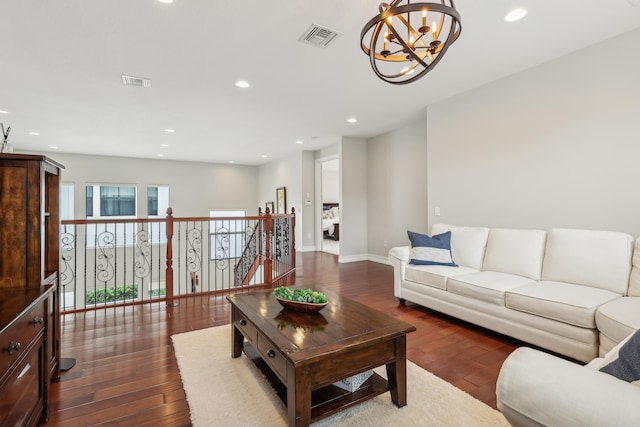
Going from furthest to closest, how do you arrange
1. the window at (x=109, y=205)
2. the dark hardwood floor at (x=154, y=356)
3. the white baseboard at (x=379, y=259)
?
A: 1. the window at (x=109, y=205)
2. the white baseboard at (x=379, y=259)
3. the dark hardwood floor at (x=154, y=356)

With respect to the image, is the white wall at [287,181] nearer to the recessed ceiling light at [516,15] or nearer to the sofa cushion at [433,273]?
the sofa cushion at [433,273]

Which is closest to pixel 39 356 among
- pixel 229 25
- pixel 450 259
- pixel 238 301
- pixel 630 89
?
pixel 238 301

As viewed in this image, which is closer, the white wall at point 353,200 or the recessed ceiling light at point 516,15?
the recessed ceiling light at point 516,15

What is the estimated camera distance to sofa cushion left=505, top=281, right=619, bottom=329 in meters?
2.10

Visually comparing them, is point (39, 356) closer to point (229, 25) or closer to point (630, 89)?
point (229, 25)

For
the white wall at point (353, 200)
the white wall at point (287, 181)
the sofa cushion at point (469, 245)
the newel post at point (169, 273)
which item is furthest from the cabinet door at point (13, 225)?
the white wall at point (287, 181)

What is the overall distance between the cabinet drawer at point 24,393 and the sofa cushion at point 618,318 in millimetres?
3044

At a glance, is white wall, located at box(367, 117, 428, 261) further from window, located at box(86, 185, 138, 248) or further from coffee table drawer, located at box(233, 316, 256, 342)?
window, located at box(86, 185, 138, 248)

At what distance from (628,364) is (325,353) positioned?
1062mm

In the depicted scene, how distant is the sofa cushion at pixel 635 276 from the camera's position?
2.27 metres

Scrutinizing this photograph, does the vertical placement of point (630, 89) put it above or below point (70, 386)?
above

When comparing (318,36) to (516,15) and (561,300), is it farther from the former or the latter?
(561,300)

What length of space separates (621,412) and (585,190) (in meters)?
2.99

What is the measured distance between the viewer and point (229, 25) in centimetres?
247
